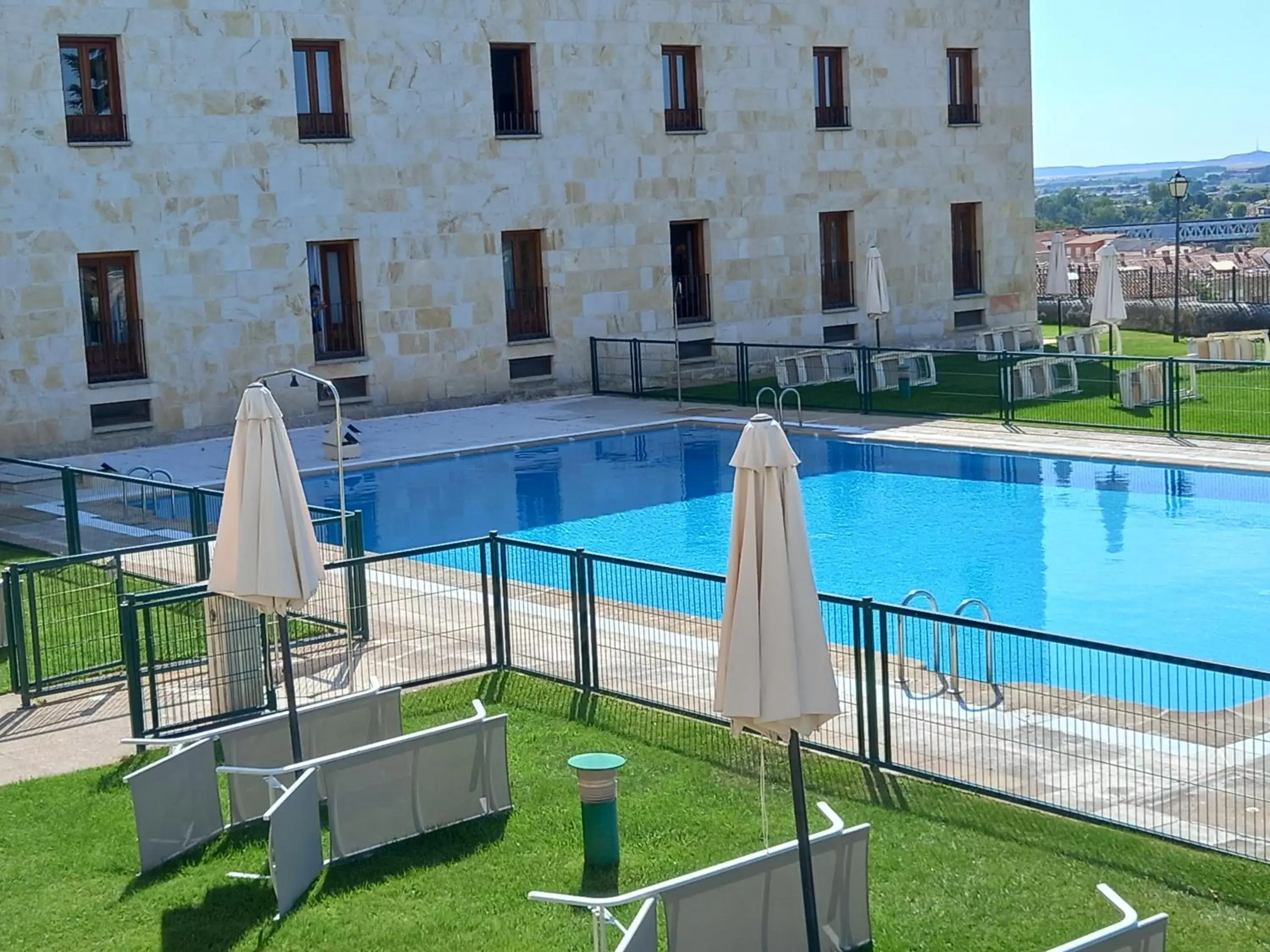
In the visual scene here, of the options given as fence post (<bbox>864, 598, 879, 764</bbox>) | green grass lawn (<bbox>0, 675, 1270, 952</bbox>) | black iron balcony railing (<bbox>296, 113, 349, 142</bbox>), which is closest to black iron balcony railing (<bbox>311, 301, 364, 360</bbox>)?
black iron balcony railing (<bbox>296, 113, 349, 142</bbox>)

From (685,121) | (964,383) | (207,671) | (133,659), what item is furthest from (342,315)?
(133,659)

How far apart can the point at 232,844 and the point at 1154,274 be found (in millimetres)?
34691

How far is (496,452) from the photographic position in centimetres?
2345

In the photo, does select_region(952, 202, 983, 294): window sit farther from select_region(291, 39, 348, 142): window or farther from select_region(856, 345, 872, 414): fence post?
select_region(291, 39, 348, 142): window

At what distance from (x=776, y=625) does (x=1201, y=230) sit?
11732 cm

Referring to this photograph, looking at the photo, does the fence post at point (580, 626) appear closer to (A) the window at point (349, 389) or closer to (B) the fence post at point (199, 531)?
(B) the fence post at point (199, 531)

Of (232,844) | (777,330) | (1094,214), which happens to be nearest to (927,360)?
(777,330)

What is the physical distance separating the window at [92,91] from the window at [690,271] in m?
10.1

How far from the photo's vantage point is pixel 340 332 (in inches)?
1030

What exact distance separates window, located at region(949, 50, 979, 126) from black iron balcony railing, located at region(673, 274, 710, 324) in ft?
24.5

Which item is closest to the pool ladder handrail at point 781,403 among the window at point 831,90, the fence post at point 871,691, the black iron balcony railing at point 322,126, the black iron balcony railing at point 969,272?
the window at point 831,90

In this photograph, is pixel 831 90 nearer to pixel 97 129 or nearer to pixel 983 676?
pixel 97 129

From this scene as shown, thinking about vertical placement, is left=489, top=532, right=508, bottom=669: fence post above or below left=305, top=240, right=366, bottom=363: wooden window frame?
below

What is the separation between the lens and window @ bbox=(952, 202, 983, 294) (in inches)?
1340
